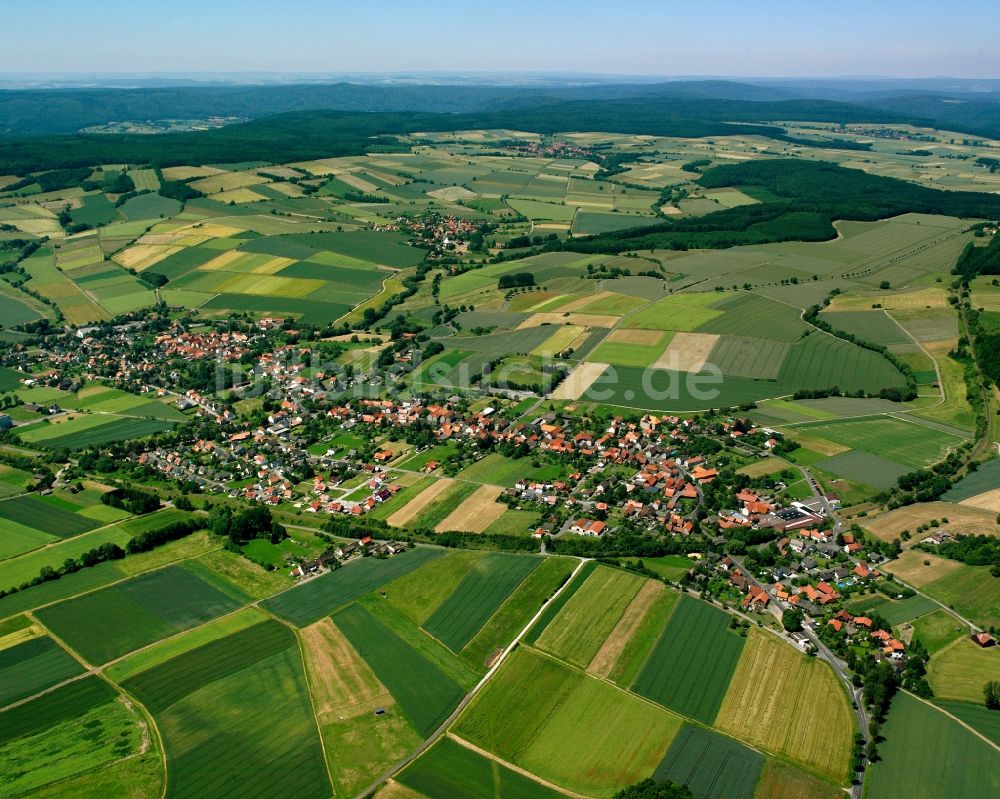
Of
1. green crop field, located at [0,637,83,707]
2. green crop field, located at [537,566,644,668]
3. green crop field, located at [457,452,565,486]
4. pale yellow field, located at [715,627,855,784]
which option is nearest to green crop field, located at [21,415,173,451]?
green crop field, located at [0,637,83,707]

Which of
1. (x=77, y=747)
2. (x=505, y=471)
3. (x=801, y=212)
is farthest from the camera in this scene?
(x=801, y=212)

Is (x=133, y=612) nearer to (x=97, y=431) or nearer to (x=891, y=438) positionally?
(x=97, y=431)

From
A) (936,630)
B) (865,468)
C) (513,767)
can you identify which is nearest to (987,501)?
(865,468)

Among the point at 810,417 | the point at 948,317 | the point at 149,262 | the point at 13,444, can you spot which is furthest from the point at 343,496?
the point at 149,262

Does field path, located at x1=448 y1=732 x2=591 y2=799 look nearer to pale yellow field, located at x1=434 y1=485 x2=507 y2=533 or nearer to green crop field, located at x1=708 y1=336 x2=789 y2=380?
pale yellow field, located at x1=434 y1=485 x2=507 y2=533

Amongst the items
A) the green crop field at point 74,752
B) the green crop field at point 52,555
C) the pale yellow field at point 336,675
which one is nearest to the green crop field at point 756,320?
the pale yellow field at point 336,675
